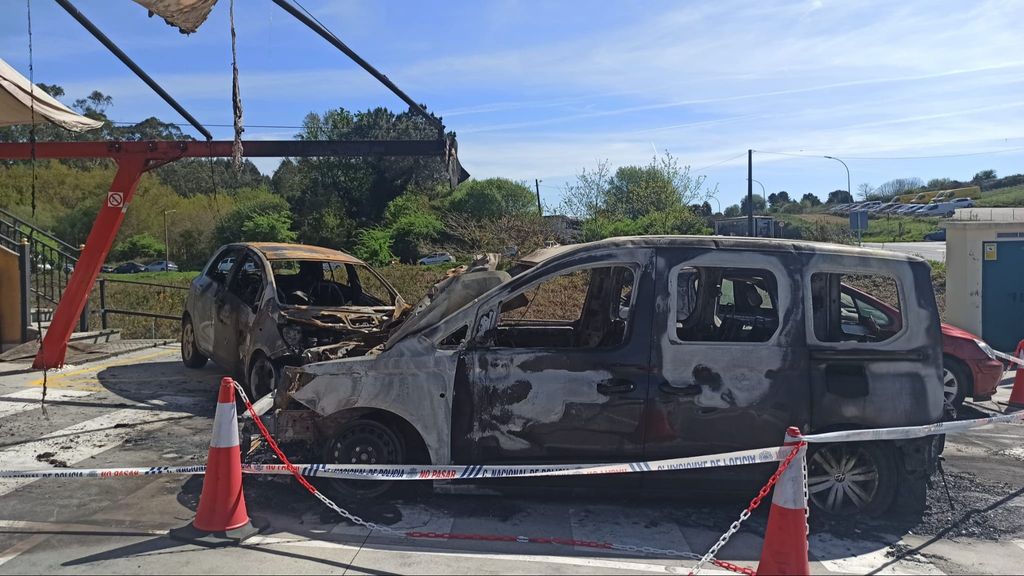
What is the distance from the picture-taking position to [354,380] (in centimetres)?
495

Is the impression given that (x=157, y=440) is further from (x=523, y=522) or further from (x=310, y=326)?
(x=523, y=522)

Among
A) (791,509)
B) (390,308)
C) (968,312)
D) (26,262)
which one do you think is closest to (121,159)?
(26,262)

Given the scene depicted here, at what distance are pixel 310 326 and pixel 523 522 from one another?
11.6 ft

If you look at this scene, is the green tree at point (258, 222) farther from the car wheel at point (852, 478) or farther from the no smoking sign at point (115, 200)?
the car wheel at point (852, 478)

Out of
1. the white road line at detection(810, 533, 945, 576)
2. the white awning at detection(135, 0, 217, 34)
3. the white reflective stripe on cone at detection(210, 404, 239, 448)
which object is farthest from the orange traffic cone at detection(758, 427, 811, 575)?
the white awning at detection(135, 0, 217, 34)

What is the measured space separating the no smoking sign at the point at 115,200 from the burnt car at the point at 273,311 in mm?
1525

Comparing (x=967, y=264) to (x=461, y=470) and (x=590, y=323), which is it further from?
(x=461, y=470)

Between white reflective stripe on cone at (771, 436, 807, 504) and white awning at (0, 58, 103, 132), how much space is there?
980cm

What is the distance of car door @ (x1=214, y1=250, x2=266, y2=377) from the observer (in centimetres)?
805

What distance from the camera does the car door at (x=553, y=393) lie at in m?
4.80

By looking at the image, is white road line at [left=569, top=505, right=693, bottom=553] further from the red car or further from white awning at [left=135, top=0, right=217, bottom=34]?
white awning at [left=135, top=0, right=217, bottom=34]

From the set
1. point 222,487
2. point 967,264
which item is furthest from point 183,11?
point 967,264

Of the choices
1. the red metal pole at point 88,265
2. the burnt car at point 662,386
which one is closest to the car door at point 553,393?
the burnt car at point 662,386

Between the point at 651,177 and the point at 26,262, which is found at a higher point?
the point at 651,177
